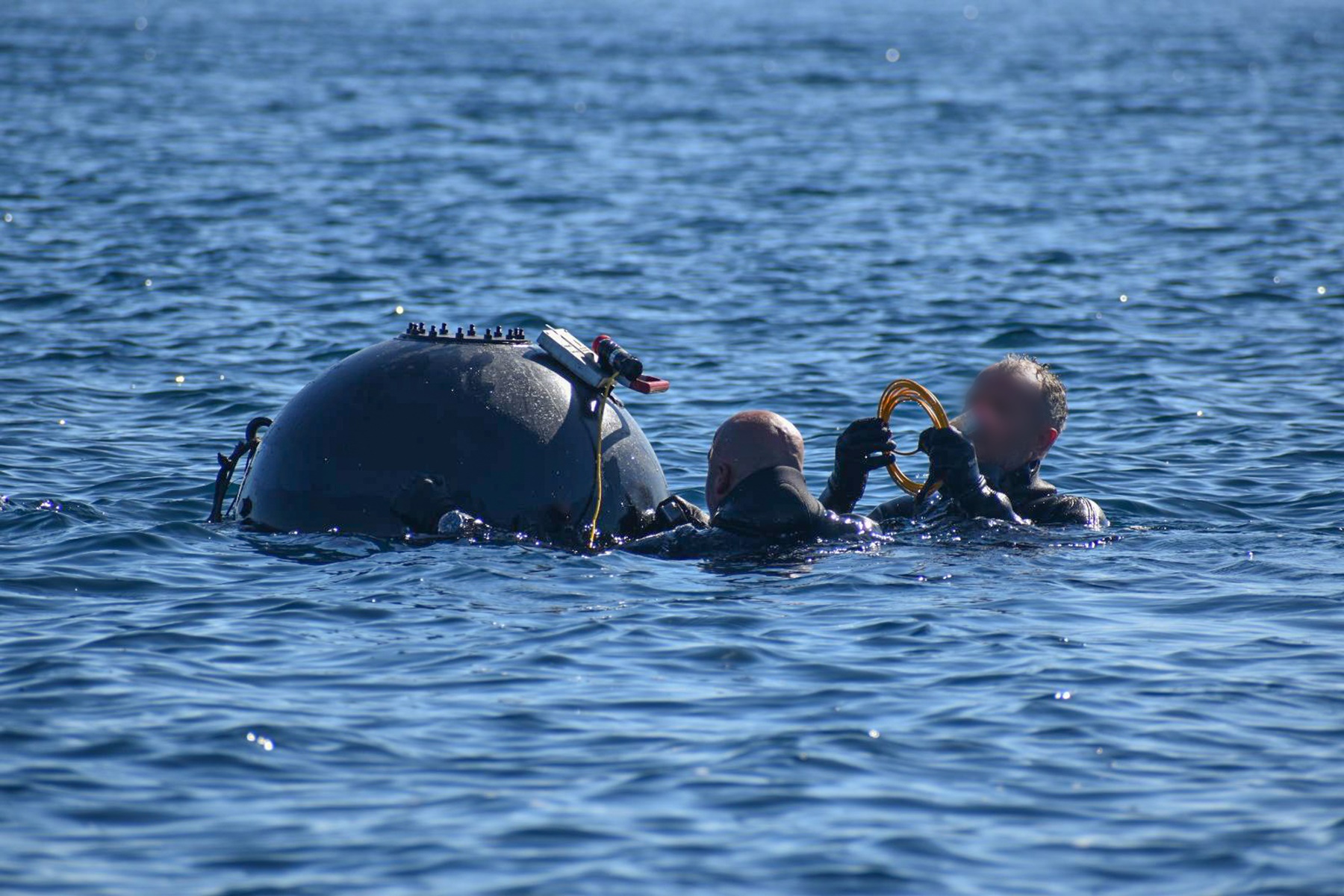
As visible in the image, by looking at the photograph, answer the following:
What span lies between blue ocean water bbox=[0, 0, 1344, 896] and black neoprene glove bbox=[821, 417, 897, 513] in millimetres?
475

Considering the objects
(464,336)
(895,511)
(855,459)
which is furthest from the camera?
(895,511)

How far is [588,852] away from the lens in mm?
5992

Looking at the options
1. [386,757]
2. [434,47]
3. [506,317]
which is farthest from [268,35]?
[386,757]

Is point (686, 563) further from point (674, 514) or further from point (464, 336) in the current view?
point (464, 336)

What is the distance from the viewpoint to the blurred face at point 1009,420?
422 inches

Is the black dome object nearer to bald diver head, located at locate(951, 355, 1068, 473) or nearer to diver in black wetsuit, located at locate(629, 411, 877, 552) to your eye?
diver in black wetsuit, located at locate(629, 411, 877, 552)

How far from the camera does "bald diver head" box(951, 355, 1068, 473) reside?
10.7 metres

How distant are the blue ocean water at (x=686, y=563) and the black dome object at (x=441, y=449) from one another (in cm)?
24

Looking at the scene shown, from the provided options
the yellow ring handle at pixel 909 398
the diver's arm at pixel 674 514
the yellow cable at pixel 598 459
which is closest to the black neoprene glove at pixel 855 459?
the yellow ring handle at pixel 909 398

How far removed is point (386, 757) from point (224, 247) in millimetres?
16641

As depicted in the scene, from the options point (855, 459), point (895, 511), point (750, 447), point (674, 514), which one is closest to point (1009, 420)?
point (895, 511)

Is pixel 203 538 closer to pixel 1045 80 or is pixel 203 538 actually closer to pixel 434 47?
pixel 1045 80

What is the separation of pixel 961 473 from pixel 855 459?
2.18 feet

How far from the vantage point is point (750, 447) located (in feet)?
31.8
